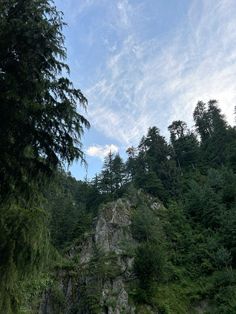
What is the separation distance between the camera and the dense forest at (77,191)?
5.44 metres

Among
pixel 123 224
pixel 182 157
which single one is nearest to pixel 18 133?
pixel 123 224

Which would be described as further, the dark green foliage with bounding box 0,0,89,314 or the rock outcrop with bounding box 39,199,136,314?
the rock outcrop with bounding box 39,199,136,314

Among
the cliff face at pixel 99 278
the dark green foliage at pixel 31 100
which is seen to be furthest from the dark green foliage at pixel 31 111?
the cliff face at pixel 99 278

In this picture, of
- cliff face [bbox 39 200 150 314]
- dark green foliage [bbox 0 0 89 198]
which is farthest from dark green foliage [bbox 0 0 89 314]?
cliff face [bbox 39 200 150 314]

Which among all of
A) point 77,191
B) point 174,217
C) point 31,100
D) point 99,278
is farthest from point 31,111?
point 77,191

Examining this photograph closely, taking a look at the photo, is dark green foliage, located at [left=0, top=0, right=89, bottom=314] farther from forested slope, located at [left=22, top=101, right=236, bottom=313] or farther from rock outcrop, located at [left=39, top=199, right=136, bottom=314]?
rock outcrop, located at [left=39, top=199, right=136, bottom=314]

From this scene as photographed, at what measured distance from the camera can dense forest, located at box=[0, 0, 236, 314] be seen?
214 inches

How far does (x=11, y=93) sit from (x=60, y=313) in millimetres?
21643

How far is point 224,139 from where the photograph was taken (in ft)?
161

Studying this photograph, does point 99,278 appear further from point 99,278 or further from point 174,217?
point 174,217

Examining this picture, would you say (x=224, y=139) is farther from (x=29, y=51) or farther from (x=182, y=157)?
(x=29, y=51)

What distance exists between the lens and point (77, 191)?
52.9 meters

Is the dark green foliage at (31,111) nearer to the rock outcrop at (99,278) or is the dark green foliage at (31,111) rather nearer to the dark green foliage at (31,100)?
the dark green foliage at (31,100)

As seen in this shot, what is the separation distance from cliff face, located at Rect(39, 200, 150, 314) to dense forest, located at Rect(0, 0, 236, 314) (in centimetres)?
72
